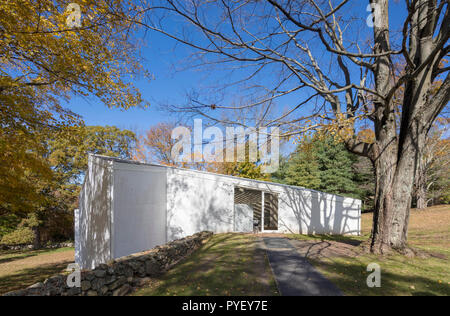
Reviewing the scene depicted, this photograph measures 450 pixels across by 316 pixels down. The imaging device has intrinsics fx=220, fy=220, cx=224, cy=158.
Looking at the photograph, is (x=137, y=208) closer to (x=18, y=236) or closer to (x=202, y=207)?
(x=202, y=207)

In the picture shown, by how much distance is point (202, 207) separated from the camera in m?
11.1

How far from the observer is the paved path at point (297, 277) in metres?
3.58

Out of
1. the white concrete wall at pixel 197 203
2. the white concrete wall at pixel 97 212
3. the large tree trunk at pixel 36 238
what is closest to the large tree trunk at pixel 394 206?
the white concrete wall at pixel 197 203

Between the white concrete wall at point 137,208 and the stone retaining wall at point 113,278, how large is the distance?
270 centimetres

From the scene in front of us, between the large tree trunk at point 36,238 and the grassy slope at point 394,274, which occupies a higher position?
the grassy slope at point 394,274

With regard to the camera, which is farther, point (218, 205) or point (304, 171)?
→ point (304, 171)

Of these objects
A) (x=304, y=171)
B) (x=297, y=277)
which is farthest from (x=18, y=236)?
(x=304, y=171)

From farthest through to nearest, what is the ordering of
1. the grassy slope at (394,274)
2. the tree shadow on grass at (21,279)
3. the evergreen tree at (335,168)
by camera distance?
1. the evergreen tree at (335,168)
2. the tree shadow on grass at (21,279)
3. the grassy slope at (394,274)

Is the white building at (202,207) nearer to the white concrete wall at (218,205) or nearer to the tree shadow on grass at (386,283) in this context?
the white concrete wall at (218,205)

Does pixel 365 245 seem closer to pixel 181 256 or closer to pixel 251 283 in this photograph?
pixel 251 283

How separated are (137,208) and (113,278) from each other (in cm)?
476
